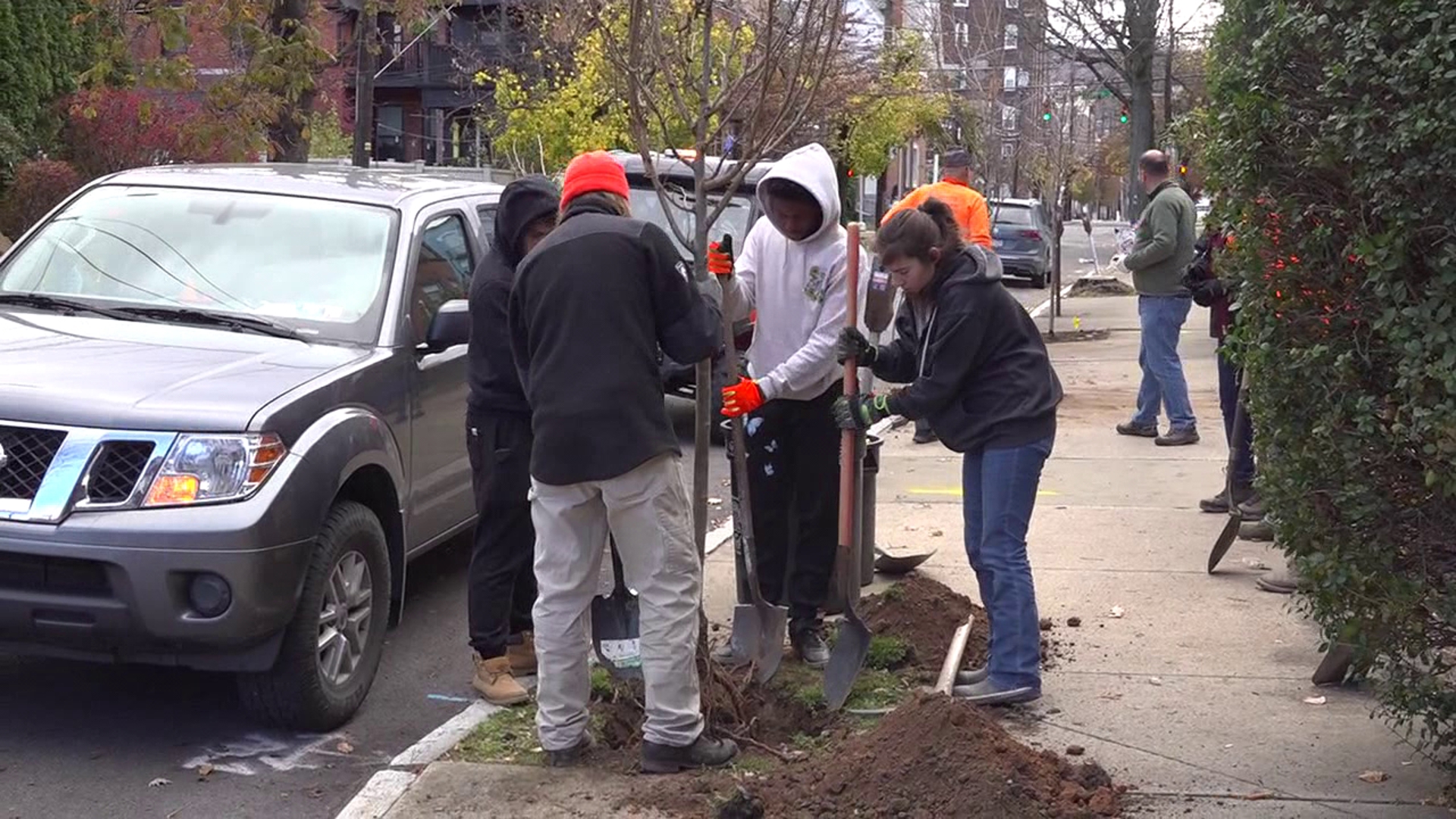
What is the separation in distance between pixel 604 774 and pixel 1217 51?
9.32 ft

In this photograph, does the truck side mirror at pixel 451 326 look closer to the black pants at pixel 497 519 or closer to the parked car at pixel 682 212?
the black pants at pixel 497 519

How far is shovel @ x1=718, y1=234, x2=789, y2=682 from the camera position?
5.70m

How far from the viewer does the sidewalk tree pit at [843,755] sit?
4531 mm

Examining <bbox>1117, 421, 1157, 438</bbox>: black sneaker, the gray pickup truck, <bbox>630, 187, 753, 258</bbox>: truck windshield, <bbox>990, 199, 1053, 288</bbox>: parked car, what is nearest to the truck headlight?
the gray pickup truck

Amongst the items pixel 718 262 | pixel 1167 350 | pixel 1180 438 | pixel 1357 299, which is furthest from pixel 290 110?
pixel 1357 299

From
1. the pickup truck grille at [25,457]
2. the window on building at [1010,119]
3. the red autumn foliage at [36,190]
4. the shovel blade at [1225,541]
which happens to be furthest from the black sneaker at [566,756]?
the window on building at [1010,119]

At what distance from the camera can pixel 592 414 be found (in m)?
4.73

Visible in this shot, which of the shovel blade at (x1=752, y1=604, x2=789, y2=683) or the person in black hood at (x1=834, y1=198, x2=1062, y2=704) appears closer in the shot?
the person in black hood at (x1=834, y1=198, x2=1062, y2=704)

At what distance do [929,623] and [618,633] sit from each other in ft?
5.04

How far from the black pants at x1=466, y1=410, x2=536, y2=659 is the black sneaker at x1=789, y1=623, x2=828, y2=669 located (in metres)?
1.04

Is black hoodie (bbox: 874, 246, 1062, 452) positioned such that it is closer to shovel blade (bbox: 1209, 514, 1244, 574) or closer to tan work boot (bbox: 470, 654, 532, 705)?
tan work boot (bbox: 470, 654, 532, 705)

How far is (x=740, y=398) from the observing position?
5.44 metres

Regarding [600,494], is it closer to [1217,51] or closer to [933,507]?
[1217,51]

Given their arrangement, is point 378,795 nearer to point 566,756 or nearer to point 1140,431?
point 566,756
